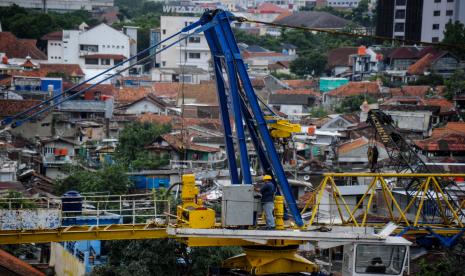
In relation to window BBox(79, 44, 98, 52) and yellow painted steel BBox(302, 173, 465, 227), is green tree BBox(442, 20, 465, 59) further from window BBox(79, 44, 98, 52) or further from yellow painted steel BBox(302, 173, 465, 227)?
yellow painted steel BBox(302, 173, 465, 227)

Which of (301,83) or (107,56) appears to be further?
(107,56)

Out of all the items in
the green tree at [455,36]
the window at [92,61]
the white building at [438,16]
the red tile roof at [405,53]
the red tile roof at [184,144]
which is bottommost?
the red tile roof at [184,144]

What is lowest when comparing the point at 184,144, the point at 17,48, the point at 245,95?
the point at 184,144

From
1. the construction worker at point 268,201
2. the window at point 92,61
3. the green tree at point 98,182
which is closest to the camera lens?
the construction worker at point 268,201

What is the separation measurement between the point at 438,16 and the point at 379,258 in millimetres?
43983

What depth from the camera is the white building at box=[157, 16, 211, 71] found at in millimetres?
55812

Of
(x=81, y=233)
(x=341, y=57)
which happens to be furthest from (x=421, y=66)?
(x=81, y=233)

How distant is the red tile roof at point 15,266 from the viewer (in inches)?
635

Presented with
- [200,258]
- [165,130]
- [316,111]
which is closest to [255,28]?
[316,111]

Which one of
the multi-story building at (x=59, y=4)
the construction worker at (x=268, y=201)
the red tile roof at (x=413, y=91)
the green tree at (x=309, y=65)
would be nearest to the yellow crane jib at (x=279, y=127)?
the construction worker at (x=268, y=201)

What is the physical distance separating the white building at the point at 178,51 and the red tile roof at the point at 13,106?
20188 mm

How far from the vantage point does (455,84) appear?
40531 millimetres

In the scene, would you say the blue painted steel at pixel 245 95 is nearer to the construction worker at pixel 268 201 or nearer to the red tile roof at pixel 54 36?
the construction worker at pixel 268 201

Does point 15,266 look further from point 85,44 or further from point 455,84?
point 85,44
